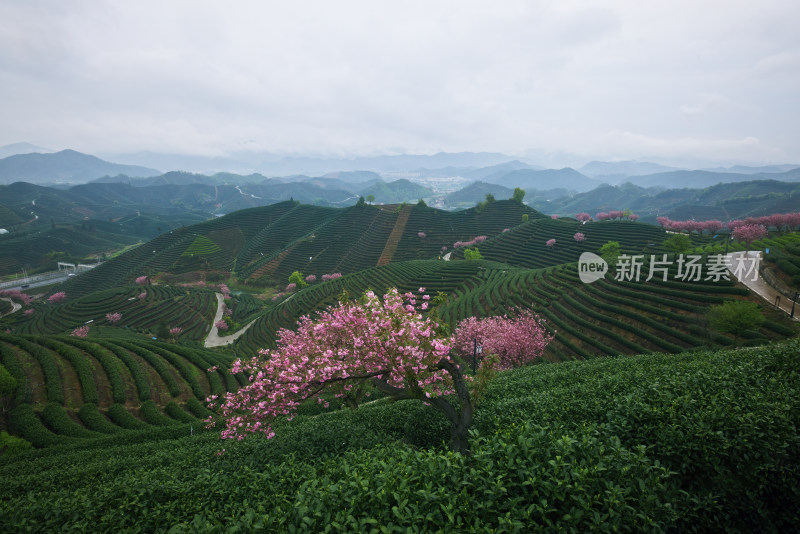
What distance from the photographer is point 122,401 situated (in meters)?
24.1

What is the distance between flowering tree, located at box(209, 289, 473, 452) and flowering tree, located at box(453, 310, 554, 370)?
1709 cm

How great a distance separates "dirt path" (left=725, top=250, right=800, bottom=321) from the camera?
25.9 metres

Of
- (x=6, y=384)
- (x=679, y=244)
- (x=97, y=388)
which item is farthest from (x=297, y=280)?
(x=679, y=244)

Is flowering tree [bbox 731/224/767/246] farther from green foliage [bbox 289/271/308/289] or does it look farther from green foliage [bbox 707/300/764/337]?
green foliage [bbox 289/271/308/289]

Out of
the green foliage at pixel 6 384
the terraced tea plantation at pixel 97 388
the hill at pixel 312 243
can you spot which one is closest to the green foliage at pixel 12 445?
the terraced tea plantation at pixel 97 388

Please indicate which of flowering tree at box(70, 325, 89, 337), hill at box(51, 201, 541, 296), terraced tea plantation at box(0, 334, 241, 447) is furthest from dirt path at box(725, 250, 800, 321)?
flowering tree at box(70, 325, 89, 337)

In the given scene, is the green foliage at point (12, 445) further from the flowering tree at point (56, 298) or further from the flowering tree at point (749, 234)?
the flowering tree at point (56, 298)

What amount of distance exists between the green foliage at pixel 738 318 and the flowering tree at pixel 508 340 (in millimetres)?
12139

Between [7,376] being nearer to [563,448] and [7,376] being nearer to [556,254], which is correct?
[563,448]

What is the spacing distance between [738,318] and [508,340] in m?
16.2

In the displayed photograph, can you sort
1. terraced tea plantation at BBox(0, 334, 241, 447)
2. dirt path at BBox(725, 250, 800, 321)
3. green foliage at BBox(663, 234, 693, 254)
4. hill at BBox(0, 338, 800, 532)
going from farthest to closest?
green foliage at BBox(663, 234, 693, 254) → dirt path at BBox(725, 250, 800, 321) → terraced tea plantation at BBox(0, 334, 241, 447) → hill at BBox(0, 338, 800, 532)

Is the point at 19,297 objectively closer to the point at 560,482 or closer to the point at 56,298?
the point at 56,298

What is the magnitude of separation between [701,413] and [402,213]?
11727cm

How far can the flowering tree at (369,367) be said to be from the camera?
9.66 metres
